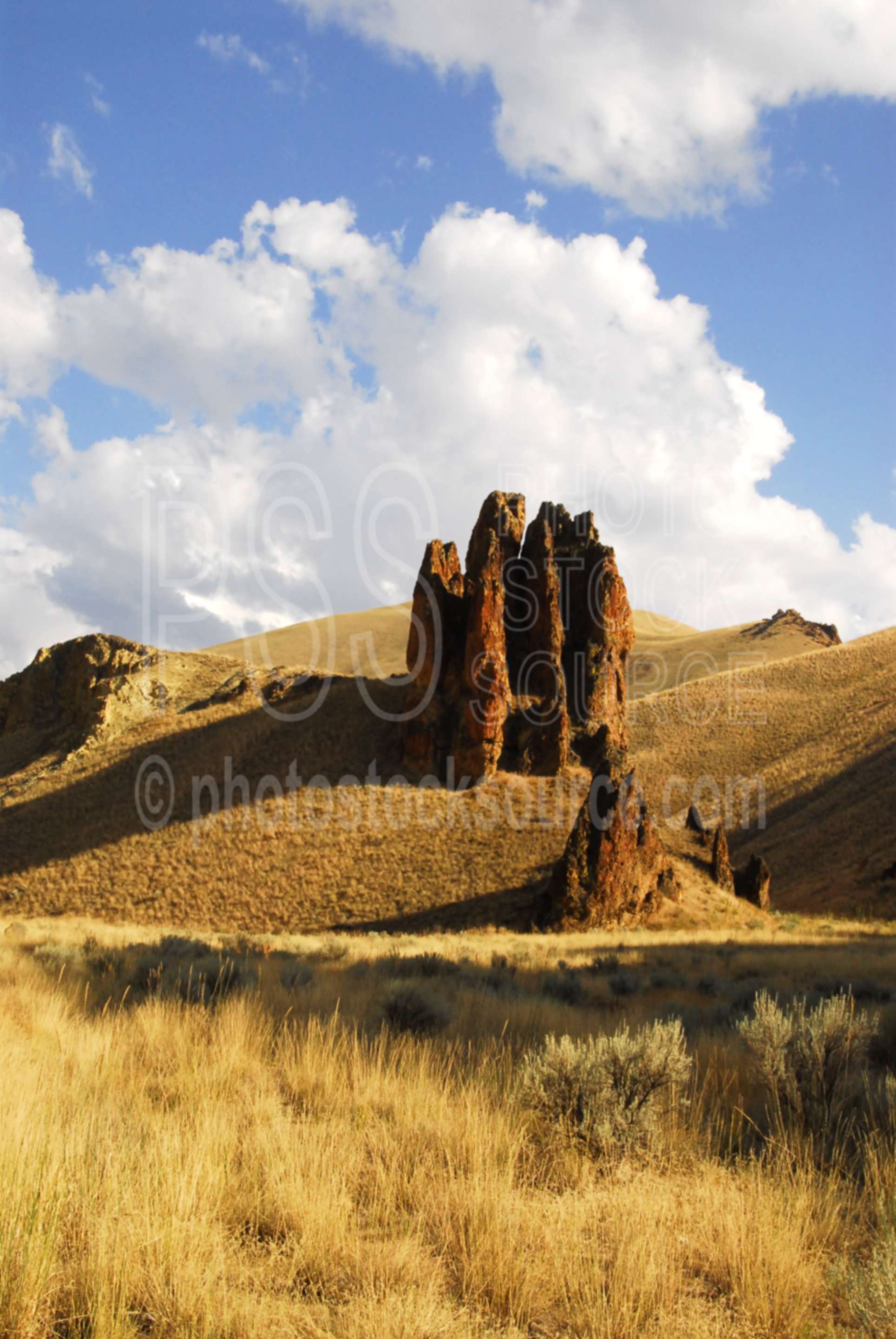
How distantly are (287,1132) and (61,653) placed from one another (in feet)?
156

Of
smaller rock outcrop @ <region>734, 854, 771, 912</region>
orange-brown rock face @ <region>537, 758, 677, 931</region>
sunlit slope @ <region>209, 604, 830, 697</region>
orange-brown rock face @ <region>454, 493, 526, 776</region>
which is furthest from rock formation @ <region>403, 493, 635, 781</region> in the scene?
sunlit slope @ <region>209, 604, 830, 697</region>

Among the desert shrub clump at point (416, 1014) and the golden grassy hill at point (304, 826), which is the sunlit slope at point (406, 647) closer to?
the golden grassy hill at point (304, 826)

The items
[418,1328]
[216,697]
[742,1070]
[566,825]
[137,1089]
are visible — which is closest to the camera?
[418,1328]

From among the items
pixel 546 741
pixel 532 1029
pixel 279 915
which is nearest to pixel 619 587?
pixel 546 741

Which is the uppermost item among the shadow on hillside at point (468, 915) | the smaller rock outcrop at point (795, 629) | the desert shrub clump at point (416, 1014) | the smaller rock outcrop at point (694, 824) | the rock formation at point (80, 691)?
the smaller rock outcrop at point (795, 629)

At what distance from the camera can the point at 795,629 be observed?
133875mm

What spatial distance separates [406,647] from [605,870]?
78174 mm

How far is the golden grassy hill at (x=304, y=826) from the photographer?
30.2 m

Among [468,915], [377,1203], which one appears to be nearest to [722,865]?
[468,915]

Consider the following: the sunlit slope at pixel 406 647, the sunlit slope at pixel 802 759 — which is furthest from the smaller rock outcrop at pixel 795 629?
the sunlit slope at pixel 802 759

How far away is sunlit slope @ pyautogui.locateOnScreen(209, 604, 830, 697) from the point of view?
122 meters

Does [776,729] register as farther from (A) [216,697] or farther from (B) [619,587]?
(A) [216,697]

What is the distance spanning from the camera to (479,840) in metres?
32.2

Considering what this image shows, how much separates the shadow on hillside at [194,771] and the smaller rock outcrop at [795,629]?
354 ft
